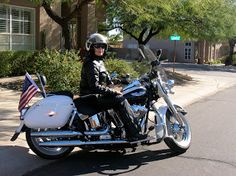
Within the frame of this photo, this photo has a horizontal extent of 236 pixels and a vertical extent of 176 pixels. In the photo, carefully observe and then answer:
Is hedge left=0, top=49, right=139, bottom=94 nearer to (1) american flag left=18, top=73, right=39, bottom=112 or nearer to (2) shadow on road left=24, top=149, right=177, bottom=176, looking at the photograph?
(2) shadow on road left=24, top=149, right=177, bottom=176

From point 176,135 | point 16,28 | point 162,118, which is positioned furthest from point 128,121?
point 16,28

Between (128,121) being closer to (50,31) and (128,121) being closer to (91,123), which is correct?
(91,123)

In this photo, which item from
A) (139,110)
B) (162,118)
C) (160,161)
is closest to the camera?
(160,161)

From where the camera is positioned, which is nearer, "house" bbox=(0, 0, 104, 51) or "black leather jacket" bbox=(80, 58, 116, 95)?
"black leather jacket" bbox=(80, 58, 116, 95)

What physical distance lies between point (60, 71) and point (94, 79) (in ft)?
25.6

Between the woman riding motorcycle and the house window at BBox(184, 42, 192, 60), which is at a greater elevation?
the house window at BBox(184, 42, 192, 60)

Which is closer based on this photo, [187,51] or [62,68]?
[62,68]

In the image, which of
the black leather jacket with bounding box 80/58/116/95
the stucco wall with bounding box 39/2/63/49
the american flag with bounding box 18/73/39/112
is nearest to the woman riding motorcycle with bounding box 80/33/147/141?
the black leather jacket with bounding box 80/58/116/95

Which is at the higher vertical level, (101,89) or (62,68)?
(62,68)

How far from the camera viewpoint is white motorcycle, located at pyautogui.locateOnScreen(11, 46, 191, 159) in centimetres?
645

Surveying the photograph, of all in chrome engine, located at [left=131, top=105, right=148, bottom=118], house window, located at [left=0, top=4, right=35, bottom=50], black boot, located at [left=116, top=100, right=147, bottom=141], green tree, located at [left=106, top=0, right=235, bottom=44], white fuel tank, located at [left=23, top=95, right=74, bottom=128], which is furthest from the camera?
house window, located at [left=0, top=4, right=35, bottom=50]

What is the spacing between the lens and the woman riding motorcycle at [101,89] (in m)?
6.54

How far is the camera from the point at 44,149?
21.9 feet

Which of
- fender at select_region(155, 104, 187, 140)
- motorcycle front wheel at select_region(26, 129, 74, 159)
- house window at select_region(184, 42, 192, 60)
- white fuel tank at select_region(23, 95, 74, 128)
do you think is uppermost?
house window at select_region(184, 42, 192, 60)
